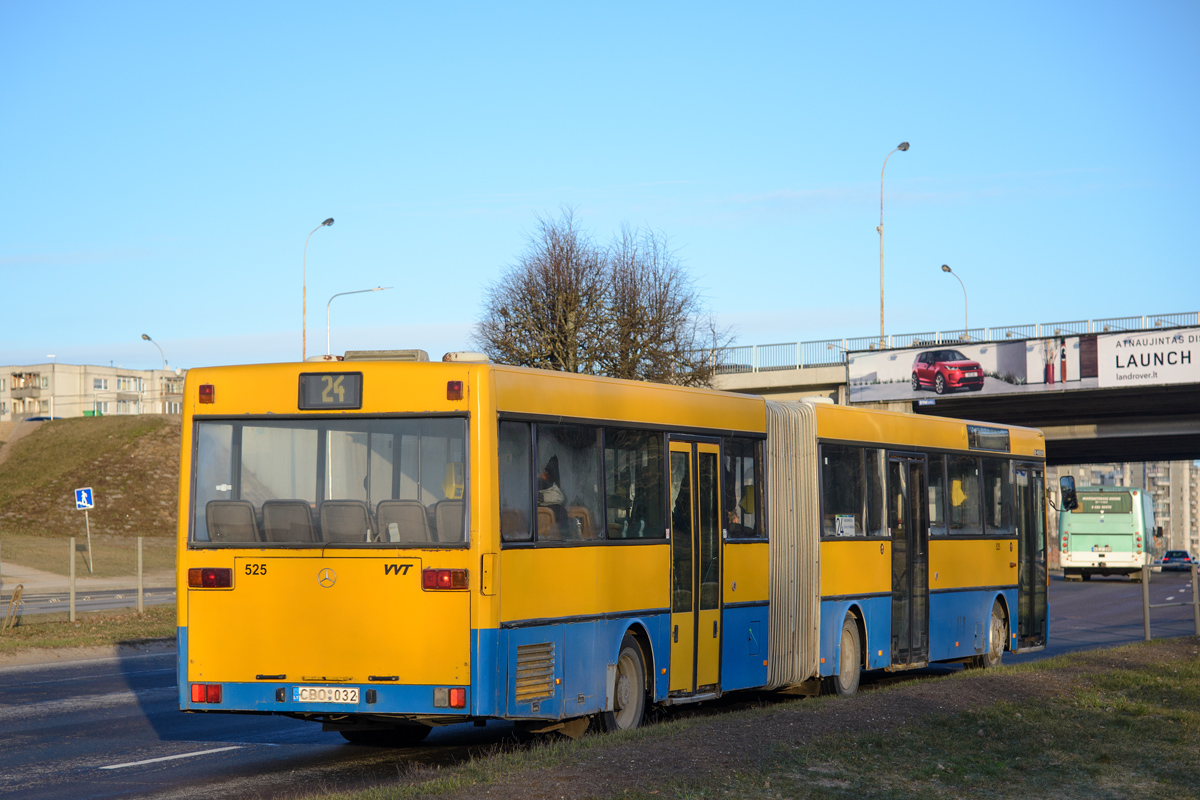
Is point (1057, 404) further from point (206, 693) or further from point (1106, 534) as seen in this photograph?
point (206, 693)

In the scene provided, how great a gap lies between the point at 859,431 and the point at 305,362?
7.76 m

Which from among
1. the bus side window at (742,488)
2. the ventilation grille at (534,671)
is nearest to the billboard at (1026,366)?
the bus side window at (742,488)

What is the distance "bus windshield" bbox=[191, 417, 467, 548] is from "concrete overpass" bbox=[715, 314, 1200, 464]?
4566 cm

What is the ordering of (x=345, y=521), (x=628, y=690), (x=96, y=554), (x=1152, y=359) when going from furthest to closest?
(x=96, y=554) → (x=1152, y=359) → (x=628, y=690) → (x=345, y=521)

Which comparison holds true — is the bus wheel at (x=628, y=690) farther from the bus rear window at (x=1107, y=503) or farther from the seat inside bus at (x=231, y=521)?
the bus rear window at (x=1107, y=503)

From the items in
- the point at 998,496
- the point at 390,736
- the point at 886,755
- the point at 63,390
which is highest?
the point at 63,390

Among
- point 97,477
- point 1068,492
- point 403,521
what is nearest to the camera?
point 403,521

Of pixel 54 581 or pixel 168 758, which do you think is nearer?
pixel 168 758

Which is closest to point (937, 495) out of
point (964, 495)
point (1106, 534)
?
point (964, 495)

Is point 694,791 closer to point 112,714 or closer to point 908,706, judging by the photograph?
point 908,706

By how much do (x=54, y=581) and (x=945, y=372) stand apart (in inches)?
1386

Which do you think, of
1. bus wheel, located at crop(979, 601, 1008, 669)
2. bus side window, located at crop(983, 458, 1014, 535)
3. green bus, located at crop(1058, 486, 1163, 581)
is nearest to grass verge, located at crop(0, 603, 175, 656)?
bus wheel, located at crop(979, 601, 1008, 669)

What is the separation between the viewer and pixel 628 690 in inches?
447

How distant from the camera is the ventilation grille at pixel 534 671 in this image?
9.72 metres
